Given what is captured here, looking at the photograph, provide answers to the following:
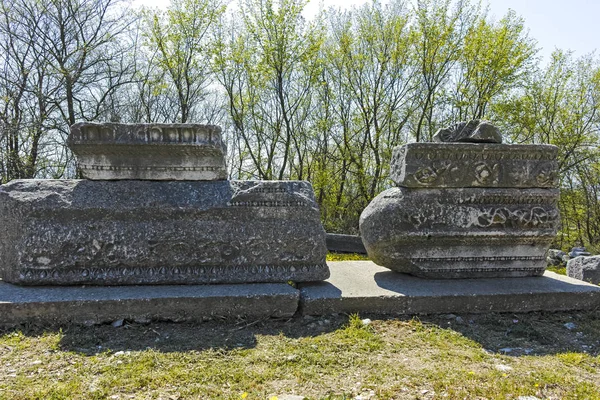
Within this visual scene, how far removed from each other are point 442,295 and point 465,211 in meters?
0.79

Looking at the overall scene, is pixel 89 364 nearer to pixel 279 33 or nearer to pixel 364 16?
pixel 279 33

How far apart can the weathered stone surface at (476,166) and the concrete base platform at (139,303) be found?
1494 millimetres

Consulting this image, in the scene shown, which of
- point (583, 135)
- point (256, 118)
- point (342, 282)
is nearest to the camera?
point (342, 282)

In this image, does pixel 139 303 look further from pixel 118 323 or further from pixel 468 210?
pixel 468 210

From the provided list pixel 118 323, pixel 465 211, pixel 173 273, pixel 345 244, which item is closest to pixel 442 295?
pixel 465 211

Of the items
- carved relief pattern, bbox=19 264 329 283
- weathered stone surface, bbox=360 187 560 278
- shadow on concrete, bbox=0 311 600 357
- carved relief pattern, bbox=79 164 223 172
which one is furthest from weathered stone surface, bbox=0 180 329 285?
weathered stone surface, bbox=360 187 560 278

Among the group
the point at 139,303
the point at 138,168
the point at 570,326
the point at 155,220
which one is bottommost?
the point at 570,326

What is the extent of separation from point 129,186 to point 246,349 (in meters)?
1.60

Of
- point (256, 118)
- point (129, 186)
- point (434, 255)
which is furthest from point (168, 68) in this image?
point (434, 255)

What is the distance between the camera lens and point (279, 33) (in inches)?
474

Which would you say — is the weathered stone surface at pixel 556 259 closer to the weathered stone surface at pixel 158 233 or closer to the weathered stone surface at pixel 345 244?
the weathered stone surface at pixel 345 244

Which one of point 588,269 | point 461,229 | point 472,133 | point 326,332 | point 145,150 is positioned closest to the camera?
point 326,332

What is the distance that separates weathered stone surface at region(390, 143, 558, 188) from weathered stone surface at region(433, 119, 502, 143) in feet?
0.37

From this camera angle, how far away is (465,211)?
10.6 feet
